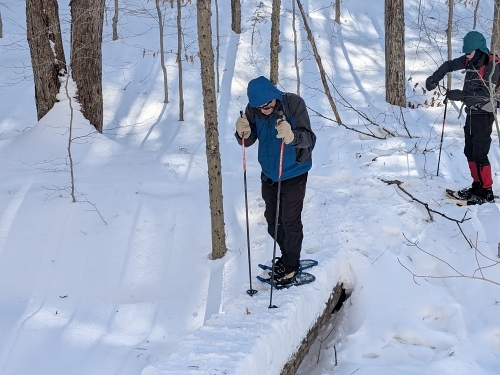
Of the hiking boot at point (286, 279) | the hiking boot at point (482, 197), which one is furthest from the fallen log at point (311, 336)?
the hiking boot at point (482, 197)

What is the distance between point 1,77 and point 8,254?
37.1ft

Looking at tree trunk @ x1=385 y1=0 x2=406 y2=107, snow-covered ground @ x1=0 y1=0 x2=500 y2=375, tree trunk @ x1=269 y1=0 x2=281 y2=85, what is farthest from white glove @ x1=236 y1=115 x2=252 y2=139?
tree trunk @ x1=385 y1=0 x2=406 y2=107

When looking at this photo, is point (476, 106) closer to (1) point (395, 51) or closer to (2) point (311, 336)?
(2) point (311, 336)

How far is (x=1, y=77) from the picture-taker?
15406 mm

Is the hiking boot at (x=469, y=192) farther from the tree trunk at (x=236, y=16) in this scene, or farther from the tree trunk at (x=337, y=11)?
the tree trunk at (x=337, y=11)

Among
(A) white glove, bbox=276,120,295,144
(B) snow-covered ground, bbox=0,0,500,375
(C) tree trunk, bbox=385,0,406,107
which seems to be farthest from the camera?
(C) tree trunk, bbox=385,0,406,107

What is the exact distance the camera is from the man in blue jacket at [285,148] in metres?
4.26

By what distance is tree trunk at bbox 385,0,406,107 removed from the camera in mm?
12266

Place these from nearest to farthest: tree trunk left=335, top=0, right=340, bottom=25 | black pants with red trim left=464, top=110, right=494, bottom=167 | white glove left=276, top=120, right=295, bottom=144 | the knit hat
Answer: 1. white glove left=276, top=120, right=295, bottom=144
2. the knit hat
3. black pants with red trim left=464, top=110, right=494, bottom=167
4. tree trunk left=335, top=0, right=340, bottom=25

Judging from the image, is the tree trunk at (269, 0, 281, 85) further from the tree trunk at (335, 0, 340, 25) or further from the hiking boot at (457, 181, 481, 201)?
the tree trunk at (335, 0, 340, 25)

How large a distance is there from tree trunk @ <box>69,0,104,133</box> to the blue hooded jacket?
565 cm

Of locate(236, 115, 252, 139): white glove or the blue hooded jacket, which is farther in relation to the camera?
locate(236, 115, 252, 139): white glove

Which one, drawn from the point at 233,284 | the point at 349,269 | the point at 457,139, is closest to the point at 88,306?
the point at 233,284

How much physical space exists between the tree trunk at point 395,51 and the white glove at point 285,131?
9434mm
